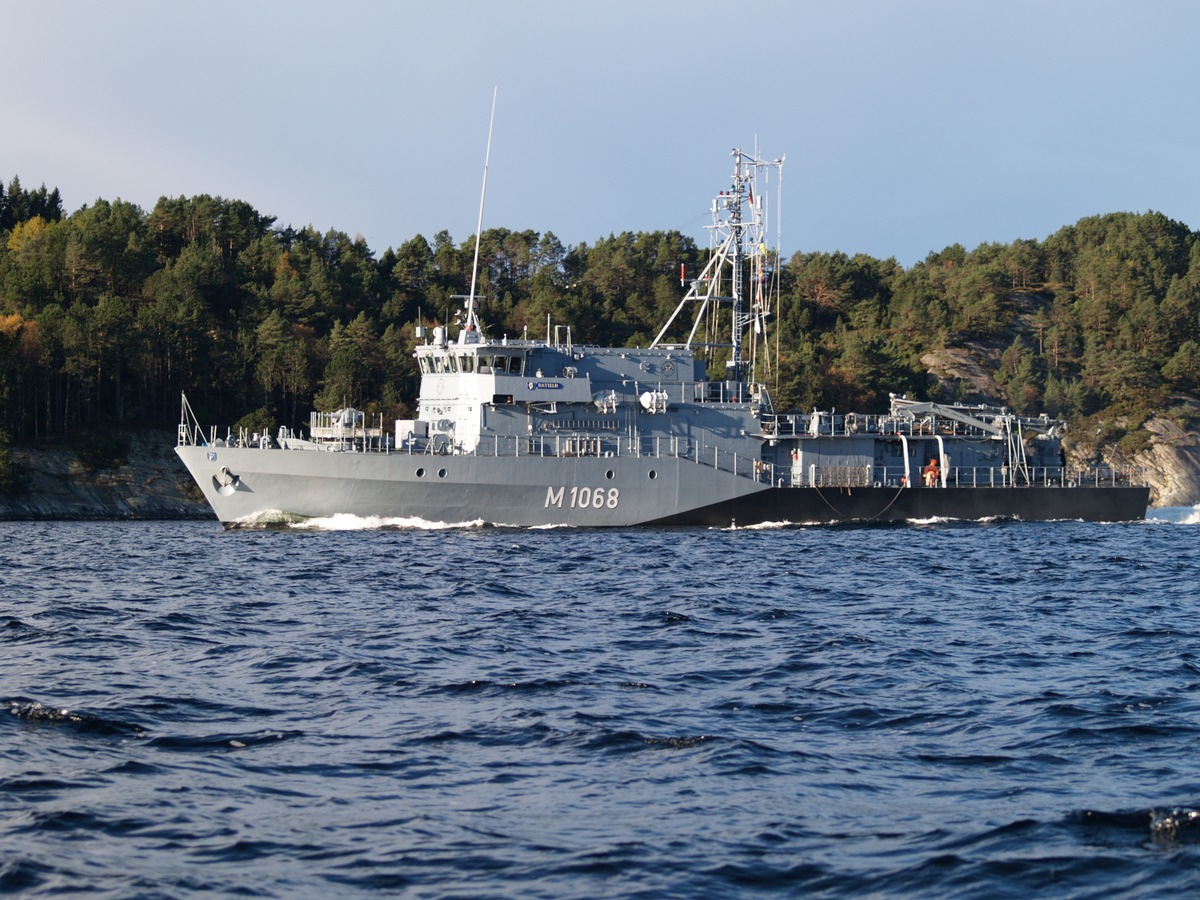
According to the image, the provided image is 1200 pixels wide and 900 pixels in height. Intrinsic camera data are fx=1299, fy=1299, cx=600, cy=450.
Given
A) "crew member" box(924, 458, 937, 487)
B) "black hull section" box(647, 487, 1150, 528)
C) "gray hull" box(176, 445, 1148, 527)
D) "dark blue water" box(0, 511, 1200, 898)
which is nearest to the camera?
"dark blue water" box(0, 511, 1200, 898)

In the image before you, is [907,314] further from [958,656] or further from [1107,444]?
[958,656]

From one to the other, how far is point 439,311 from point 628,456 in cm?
4256

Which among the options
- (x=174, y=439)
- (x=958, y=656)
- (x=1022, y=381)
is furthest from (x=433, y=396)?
(x=1022, y=381)

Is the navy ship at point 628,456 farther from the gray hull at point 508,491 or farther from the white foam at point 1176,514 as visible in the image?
the white foam at point 1176,514

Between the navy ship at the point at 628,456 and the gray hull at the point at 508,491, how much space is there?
47 millimetres

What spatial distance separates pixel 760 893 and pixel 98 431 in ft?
191

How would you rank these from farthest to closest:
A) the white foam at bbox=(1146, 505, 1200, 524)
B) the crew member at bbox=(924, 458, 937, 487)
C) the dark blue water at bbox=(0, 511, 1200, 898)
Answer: the white foam at bbox=(1146, 505, 1200, 524) < the crew member at bbox=(924, 458, 937, 487) < the dark blue water at bbox=(0, 511, 1200, 898)

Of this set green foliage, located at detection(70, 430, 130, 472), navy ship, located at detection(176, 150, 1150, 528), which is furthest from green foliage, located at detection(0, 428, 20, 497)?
navy ship, located at detection(176, 150, 1150, 528)

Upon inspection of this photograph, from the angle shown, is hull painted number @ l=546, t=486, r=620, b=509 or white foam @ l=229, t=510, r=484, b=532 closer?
white foam @ l=229, t=510, r=484, b=532

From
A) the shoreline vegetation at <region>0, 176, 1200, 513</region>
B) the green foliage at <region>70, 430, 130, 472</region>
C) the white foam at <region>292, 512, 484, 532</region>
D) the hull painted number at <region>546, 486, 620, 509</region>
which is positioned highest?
the shoreline vegetation at <region>0, 176, 1200, 513</region>

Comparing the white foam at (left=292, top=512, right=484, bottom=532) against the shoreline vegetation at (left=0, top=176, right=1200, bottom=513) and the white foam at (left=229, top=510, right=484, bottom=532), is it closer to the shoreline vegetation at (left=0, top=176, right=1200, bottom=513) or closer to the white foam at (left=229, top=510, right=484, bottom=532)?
the white foam at (left=229, top=510, right=484, bottom=532)

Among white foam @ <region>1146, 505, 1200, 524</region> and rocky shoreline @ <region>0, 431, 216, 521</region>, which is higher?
rocky shoreline @ <region>0, 431, 216, 521</region>

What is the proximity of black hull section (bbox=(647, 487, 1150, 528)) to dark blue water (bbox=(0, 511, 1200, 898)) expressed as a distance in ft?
60.1

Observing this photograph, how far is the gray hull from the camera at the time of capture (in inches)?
1533
